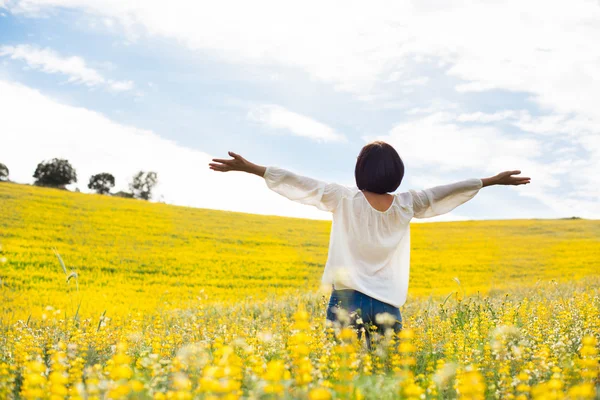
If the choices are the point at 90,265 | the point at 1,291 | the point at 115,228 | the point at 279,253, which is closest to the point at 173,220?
the point at 115,228

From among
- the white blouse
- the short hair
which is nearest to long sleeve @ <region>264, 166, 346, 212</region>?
the white blouse

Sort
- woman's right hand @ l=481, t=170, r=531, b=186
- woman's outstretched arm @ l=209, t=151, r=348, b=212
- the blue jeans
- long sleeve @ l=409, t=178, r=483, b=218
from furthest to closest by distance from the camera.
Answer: woman's right hand @ l=481, t=170, r=531, b=186 < long sleeve @ l=409, t=178, r=483, b=218 < woman's outstretched arm @ l=209, t=151, r=348, b=212 < the blue jeans

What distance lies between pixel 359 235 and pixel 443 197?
3.24ft

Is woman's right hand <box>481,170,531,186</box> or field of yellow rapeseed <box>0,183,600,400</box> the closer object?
field of yellow rapeseed <box>0,183,600,400</box>

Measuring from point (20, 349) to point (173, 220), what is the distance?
23.2 meters

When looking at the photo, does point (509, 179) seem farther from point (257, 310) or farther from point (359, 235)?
point (257, 310)

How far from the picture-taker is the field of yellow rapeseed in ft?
9.40

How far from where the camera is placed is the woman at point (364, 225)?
464 centimetres

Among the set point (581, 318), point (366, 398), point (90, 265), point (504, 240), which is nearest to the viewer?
point (366, 398)

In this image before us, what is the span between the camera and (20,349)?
4.29 metres

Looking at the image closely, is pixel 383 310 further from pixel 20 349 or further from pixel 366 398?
pixel 20 349

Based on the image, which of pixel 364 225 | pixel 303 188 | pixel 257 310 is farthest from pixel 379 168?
pixel 257 310

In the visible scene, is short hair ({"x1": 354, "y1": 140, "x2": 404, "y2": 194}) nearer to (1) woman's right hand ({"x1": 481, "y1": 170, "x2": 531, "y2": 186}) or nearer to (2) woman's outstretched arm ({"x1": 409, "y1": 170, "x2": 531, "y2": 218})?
(2) woman's outstretched arm ({"x1": 409, "y1": 170, "x2": 531, "y2": 218})

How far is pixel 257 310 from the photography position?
9508 millimetres
